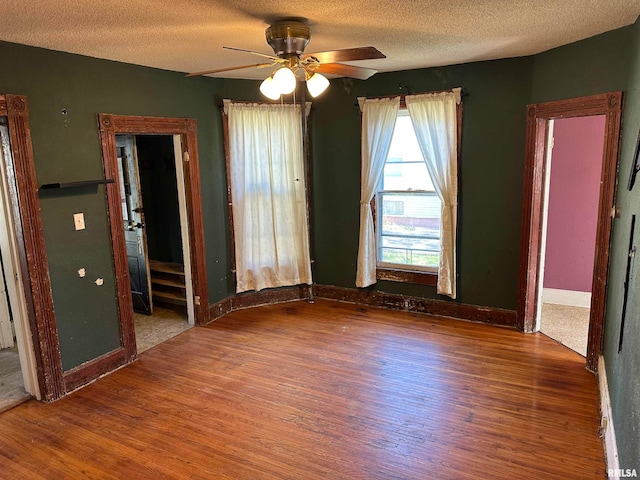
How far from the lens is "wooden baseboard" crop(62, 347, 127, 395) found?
3434 millimetres

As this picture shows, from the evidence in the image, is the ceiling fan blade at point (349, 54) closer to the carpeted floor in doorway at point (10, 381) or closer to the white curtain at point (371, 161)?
the white curtain at point (371, 161)

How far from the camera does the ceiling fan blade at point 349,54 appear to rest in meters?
2.43

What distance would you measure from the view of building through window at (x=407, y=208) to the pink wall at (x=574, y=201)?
4.60 feet

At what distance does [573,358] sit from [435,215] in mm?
1836

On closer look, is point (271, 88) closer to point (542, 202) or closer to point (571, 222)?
point (542, 202)

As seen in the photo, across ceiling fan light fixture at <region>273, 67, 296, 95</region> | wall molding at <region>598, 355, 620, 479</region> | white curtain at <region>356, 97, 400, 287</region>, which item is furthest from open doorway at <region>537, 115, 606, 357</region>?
ceiling fan light fixture at <region>273, 67, 296, 95</region>

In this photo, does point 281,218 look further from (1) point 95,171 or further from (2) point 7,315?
(2) point 7,315

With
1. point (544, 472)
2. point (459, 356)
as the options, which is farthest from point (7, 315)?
point (544, 472)

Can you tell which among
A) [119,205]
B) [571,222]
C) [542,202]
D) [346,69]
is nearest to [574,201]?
[571,222]

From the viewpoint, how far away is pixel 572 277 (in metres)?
5.04

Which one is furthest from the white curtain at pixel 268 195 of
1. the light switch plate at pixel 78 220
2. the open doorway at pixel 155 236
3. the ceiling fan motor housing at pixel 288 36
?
the ceiling fan motor housing at pixel 288 36

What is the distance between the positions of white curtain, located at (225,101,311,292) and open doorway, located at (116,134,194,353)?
64cm

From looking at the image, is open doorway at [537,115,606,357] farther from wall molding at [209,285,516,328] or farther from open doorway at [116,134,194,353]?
open doorway at [116,134,194,353]

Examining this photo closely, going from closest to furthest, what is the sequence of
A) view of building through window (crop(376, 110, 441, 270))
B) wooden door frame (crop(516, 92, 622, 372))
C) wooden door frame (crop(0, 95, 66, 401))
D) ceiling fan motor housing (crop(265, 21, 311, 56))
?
ceiling fan motor housing (crop(265, 21, 311, 56)) → wooden door frame (crop(0, 95, 66, 401)) → wooden door frame (crop(516, 92, 622, 372)) → view of building through window (crop(376, 110, 441, 270))
